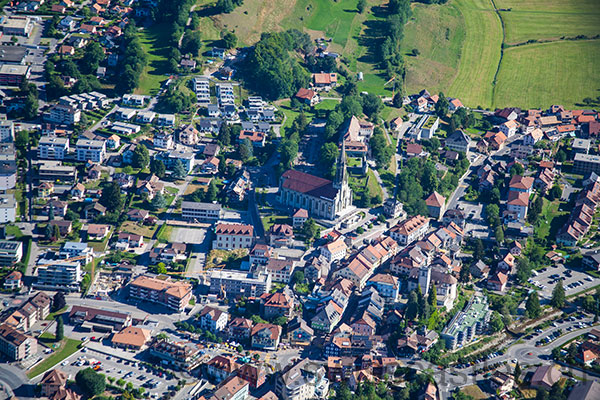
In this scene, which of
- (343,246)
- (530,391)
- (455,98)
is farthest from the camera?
(455,98)

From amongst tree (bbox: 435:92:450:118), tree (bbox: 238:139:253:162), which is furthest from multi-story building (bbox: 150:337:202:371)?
tree (bbox: 435:92:450:118)

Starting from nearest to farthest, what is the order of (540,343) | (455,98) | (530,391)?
1. (530,391)
2. (540,343)
3. (455,98)

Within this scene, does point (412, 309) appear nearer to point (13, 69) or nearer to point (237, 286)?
point (237, 286)

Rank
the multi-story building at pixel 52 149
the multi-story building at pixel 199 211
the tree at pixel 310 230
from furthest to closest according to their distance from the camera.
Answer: the multi-story building at pixel 52 149
the multi-story building at pixel 199 211
the tree at pixel 310 230

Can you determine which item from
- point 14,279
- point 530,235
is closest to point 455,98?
point 530,235

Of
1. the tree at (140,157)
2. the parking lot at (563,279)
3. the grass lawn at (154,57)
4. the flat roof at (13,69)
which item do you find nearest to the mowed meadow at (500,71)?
the grass lawn at (154,57)

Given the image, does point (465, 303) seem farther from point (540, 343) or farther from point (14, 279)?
point (14, 279)

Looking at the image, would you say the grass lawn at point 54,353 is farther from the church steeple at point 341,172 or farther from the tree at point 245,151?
the tree at point 245,151
